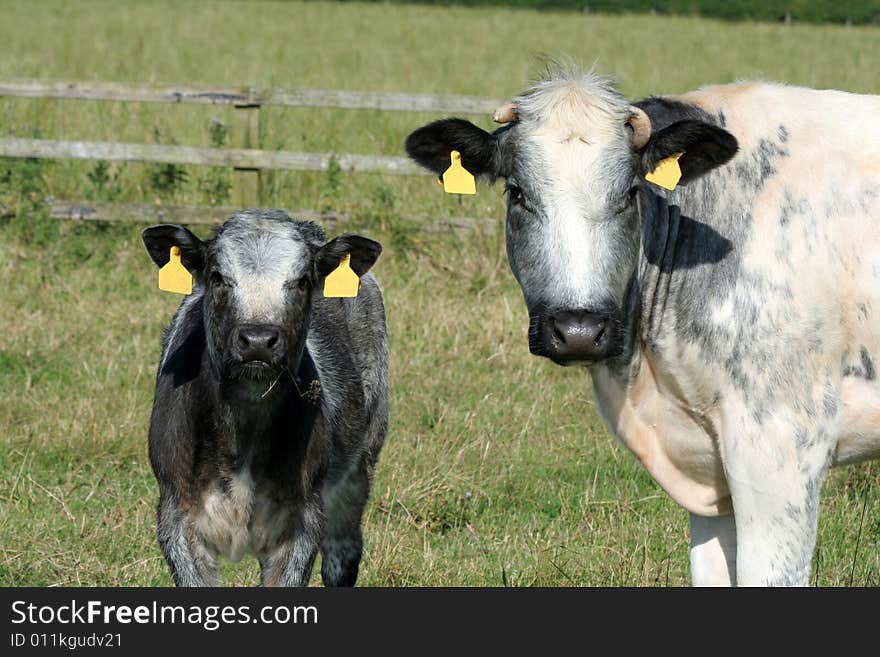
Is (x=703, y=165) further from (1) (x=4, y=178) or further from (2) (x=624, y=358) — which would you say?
(1) (x=4, y=178)

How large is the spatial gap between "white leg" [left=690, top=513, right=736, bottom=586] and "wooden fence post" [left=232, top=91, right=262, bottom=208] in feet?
22.4

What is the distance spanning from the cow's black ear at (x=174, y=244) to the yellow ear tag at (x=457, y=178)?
101 centimetres

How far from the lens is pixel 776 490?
4.38 m

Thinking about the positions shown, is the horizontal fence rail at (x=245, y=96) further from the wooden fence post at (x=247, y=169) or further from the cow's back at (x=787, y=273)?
the cow's back at (x=787, y=273)

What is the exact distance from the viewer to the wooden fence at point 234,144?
10.7 meters

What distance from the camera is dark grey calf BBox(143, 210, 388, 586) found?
4867 mm

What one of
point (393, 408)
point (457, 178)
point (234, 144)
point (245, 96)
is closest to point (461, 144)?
point (457, 178)

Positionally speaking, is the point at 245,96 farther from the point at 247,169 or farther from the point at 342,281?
the point at 342,281

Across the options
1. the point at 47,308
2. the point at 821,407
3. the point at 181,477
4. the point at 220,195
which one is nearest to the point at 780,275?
the point at 821,407

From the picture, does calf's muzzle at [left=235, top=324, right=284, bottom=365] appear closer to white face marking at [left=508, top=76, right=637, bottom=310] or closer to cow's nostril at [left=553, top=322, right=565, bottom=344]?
white face marking at [left=508, top=76, right=637, bottom=310]

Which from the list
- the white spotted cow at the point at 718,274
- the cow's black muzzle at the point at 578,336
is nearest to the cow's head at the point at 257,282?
the white spotted cow at the point at 718,274

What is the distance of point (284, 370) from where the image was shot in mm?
4945

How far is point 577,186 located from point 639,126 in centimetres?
36
